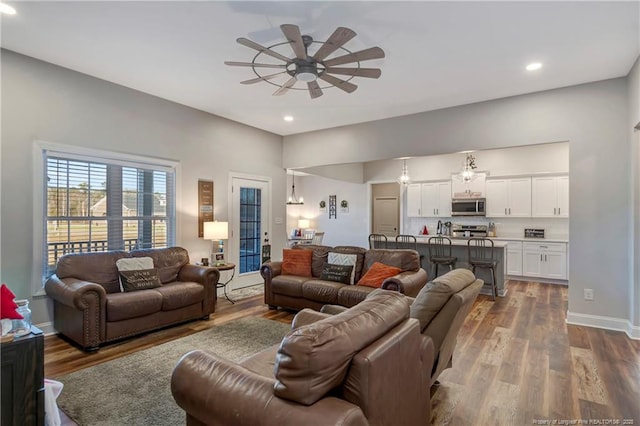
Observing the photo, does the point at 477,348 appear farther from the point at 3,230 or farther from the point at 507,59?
the point at 3,230

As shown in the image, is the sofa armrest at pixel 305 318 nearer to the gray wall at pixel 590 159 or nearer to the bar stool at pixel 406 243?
the gray wall at pixel 590 159

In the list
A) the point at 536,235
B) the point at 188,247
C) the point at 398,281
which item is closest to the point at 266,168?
the point at 188,247

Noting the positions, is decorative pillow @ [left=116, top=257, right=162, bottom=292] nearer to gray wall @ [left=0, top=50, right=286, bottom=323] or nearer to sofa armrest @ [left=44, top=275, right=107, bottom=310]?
sofa armrest @ [left=44, top=275, right=107, bottom=310]

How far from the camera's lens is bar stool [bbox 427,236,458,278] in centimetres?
582

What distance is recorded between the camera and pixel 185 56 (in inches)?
136

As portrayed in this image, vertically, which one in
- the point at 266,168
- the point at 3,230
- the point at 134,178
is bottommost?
the point at 3,230

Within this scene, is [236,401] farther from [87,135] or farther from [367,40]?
[87,135]

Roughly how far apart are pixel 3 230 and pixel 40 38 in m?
1.88

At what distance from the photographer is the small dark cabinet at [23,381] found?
5.30 feet

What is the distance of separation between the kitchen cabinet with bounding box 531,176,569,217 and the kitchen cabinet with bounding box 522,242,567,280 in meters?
0.69

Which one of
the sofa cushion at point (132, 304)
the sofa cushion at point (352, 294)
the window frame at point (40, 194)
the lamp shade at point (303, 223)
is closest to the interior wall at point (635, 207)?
the sofa cushion at point (352, 294)

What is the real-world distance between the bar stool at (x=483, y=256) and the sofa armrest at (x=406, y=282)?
181cm

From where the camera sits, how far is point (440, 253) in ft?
20.1

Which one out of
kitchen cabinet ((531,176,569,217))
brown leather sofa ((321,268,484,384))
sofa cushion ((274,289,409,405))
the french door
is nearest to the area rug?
sofa cushion ((274,289,409,405))
